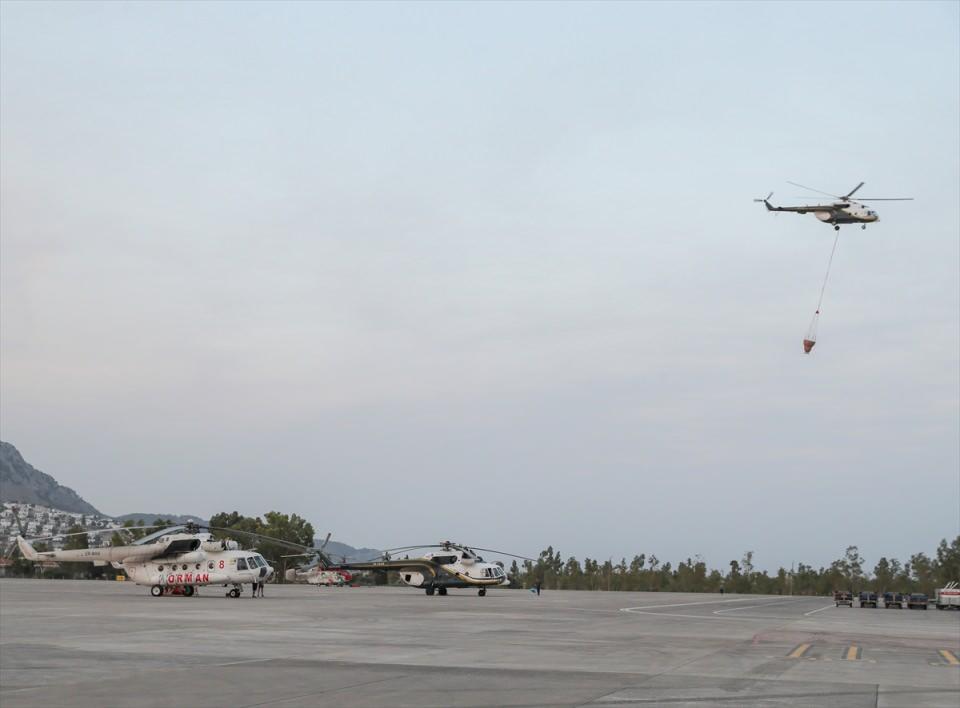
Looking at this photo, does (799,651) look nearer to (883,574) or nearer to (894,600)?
(894,600)

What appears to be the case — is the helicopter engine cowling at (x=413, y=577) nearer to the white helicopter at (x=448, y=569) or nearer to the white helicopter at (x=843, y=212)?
the white helicopter at (x=448, y=569)

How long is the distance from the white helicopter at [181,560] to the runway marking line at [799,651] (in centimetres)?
3218

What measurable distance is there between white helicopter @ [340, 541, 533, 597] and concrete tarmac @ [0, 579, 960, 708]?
2914cm

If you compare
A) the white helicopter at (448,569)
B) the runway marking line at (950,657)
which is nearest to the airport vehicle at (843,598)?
the white helicopter at (448,569)

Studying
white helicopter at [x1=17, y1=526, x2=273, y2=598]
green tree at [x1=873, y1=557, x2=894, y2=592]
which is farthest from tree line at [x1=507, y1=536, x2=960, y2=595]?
white helicopter at [x1=17, y1=526, x2=273, y2=598]

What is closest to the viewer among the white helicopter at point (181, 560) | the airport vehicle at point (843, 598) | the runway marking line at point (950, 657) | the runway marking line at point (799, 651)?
the runway marking line at point (950, 657)

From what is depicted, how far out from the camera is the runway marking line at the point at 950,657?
834 inches

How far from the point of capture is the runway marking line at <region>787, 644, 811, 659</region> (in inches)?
860

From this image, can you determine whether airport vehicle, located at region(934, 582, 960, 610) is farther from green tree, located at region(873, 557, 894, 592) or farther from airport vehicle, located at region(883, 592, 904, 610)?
green tree, located at region(873, 557, 894, 592)

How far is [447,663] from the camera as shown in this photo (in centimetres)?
1872

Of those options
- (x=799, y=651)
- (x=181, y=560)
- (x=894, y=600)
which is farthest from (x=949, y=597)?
(x=799, y=651)

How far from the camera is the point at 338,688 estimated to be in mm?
14852

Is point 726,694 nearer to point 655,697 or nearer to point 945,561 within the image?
point 655,697

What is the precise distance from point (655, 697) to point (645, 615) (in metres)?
27.5
